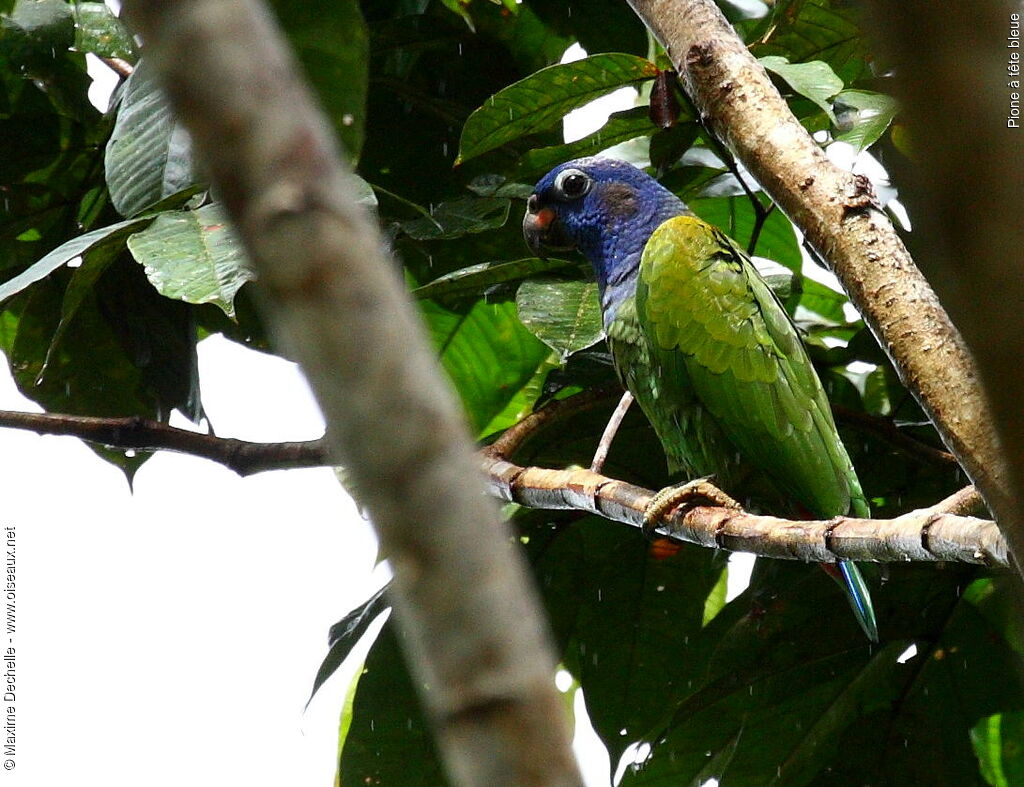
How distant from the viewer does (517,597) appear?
1.51 feet

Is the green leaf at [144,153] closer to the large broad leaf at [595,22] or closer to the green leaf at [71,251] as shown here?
the green leaf at [71,251]

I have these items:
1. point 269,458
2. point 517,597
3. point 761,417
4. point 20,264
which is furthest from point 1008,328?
point 20,264

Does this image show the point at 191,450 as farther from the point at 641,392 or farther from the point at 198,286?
the point at 641,392

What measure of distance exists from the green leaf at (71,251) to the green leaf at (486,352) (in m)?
0.84

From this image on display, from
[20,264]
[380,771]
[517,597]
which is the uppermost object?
[20,264]

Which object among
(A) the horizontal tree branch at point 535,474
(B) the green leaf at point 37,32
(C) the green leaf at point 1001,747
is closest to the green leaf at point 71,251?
(A) the horizontal tree branch at point 535,474

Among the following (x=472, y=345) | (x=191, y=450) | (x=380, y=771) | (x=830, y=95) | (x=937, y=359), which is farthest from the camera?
(x=472, y=345)

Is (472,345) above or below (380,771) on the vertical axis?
above

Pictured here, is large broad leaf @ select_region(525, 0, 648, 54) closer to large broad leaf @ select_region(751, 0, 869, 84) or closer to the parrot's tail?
large broad leaf @ select_region(751, 0, 869, 84)

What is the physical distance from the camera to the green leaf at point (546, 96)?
2312mm

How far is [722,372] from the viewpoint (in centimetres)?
258

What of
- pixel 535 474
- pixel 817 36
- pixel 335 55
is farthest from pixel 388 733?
pixel 817 36

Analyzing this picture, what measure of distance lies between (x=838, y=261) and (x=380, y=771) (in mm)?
Result: 1542

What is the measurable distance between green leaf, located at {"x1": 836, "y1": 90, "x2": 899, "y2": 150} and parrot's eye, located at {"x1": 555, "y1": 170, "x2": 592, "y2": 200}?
1143mm
